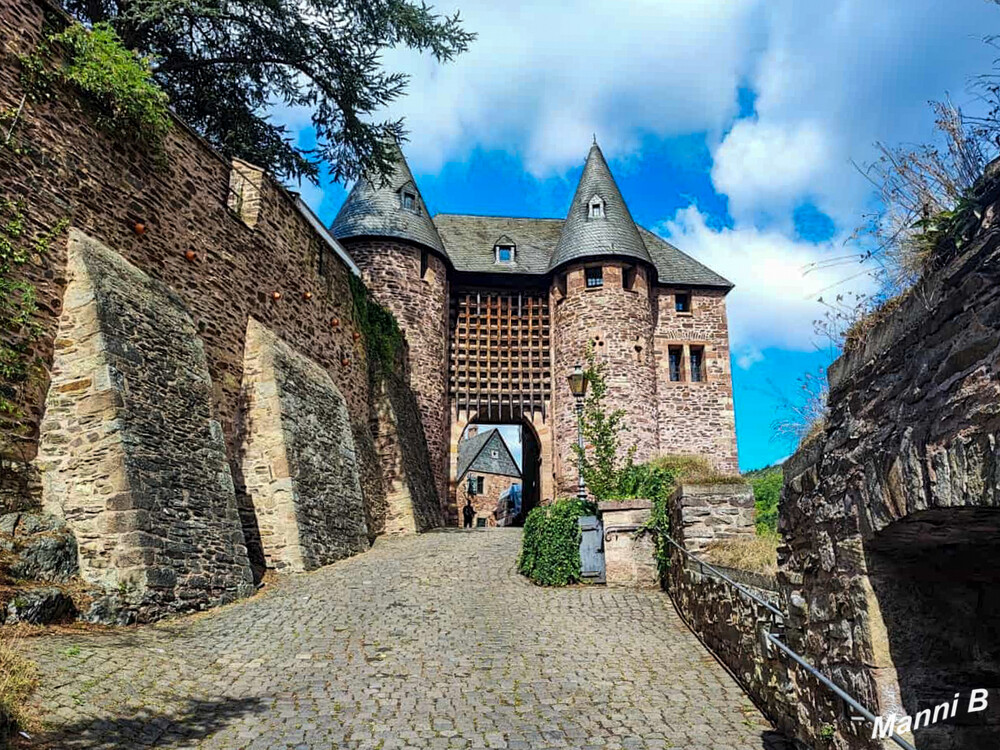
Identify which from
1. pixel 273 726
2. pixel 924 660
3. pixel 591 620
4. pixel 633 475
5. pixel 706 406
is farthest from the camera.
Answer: pixel 706 406

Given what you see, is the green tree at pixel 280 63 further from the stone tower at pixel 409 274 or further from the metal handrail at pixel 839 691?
the metal handrail at pixel 839 691

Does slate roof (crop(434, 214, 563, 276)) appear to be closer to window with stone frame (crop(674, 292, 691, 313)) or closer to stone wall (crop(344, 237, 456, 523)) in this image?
stone wall (crop(344, 237, 456, 523))

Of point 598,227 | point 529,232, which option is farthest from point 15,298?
point 529,232

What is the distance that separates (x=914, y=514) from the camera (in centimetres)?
296

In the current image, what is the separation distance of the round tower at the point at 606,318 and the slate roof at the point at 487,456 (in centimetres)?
1885

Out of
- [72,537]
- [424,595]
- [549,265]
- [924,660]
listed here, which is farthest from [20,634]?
[549,265]

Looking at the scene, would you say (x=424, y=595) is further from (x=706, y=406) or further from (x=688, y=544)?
(x=706, y=406)

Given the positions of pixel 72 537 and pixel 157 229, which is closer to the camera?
pixel 72 537

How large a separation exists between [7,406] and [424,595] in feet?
15.8

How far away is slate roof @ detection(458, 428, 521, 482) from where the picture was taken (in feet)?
138

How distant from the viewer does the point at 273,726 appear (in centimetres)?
482

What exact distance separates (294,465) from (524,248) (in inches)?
636

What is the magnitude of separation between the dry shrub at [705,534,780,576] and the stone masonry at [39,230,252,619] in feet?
17.2

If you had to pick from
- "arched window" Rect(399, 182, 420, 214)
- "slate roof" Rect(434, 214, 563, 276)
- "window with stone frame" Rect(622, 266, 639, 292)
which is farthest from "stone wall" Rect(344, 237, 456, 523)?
"window with stone frame" Rect(622, 266, 639, 292)
